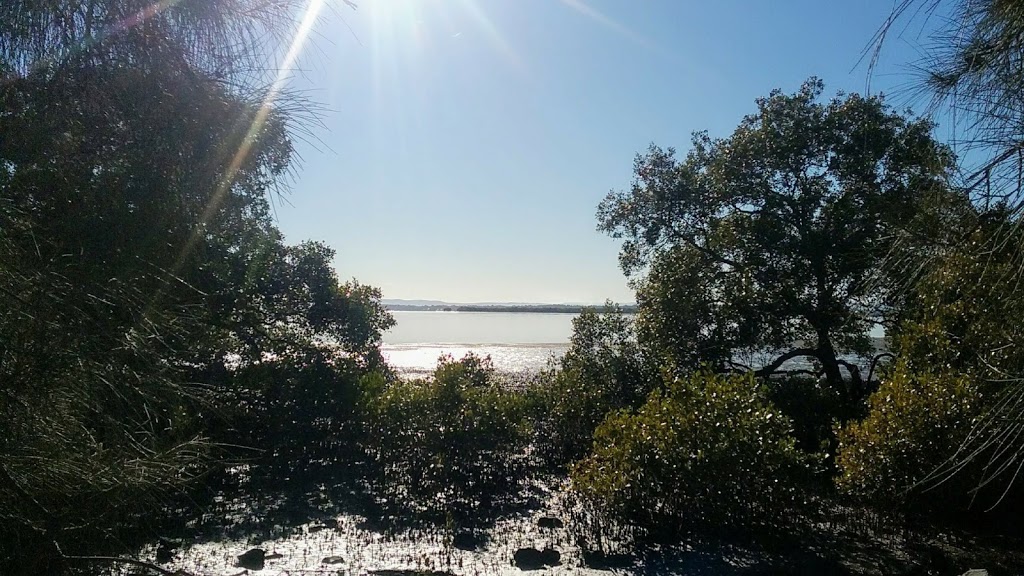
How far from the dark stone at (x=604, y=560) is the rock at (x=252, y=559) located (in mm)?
3829

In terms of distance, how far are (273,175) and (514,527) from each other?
26.3 feet

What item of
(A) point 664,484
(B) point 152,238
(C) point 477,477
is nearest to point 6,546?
(B) point 152,238

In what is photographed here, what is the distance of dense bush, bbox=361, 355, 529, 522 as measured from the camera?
12336 millimetres

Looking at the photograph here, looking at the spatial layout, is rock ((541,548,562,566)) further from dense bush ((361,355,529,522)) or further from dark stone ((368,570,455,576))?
dense bush ((361,355,529,522))

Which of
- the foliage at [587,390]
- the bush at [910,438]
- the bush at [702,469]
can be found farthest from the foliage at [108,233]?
the foliage at [587,390]

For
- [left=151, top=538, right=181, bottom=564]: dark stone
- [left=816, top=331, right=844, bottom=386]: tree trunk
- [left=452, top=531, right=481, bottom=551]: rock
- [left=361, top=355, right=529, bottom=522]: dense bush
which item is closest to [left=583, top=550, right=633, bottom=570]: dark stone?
[left=452, top=531, right=481, bottom=551]: rock

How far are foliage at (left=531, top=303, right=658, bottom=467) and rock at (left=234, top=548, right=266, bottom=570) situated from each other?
6.78 meters

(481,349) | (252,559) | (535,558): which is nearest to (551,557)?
(535,558)

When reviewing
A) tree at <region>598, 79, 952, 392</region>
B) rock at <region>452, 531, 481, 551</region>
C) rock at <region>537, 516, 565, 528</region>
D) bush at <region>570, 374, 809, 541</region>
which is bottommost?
rock at <region>452, 531, 481, 551</region>

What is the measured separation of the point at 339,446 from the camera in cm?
1382

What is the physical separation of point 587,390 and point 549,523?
190 inches

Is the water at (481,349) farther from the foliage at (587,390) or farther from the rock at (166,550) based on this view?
the rock at (166,550)

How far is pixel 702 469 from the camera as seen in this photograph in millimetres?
9031

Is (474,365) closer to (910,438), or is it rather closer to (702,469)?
(702,469)
